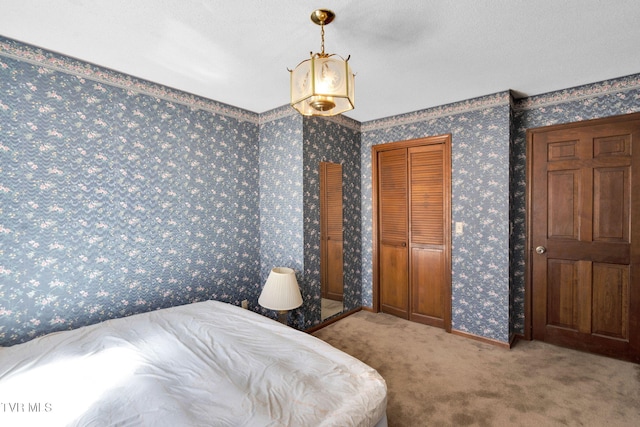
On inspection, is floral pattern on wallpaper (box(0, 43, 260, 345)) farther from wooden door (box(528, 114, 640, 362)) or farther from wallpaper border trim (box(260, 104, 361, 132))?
wooden door (box(528, 114, 640, 362))

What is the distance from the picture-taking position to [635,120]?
8.32ft

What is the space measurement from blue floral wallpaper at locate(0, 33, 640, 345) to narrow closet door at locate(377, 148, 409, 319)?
184 millimetres

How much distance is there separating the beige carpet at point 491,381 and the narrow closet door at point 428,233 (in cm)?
34

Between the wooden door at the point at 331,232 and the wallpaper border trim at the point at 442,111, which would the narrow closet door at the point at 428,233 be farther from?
the wooden door at the point at 331,232

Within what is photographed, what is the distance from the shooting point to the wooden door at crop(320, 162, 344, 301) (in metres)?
3.38

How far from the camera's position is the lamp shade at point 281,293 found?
2.75 m

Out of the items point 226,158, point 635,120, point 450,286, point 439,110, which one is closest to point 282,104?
point 226,158

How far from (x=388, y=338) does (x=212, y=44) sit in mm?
3041

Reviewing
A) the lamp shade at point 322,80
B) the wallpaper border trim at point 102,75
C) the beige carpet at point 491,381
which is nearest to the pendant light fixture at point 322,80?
the lamp shade at point 322,80

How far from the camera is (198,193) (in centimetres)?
285

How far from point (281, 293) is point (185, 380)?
4.65 ft

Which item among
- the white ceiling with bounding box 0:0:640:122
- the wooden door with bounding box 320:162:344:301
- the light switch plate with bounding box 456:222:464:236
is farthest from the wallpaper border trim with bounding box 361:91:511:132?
the light switch plate with bounding box 456:222:464:236

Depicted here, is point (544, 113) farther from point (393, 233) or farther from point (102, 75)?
point (102, 75)

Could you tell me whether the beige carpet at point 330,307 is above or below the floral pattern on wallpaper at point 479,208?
below
